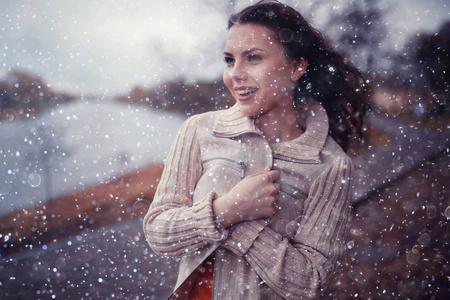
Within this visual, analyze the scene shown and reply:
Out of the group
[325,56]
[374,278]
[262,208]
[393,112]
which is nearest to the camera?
[262,208]

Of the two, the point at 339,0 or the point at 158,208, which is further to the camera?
the point at 339,0

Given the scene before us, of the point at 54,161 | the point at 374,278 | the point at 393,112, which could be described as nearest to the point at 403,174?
the point at 393,112

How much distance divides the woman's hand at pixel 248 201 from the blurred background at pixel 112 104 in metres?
0.19

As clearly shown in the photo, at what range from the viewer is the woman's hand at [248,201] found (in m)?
0.65

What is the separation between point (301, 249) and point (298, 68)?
0.32 metres

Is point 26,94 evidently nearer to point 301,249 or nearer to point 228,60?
point 228,60

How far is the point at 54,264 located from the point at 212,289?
0.37 metres

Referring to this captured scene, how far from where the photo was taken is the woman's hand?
65 cm

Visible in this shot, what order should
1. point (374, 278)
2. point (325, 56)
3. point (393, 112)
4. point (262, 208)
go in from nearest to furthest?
point (262, 208) → point (325, 56) → point (393, 112) → point (374, 278)

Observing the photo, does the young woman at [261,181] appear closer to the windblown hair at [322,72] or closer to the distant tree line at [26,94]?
the windblown hair at [322,72]

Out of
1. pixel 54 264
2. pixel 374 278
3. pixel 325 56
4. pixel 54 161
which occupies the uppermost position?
pixel 325 56

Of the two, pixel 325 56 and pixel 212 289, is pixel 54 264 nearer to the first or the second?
pixel 212 289

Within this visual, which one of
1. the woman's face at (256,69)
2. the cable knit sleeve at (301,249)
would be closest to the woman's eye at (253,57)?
the woman's face at (256,69)

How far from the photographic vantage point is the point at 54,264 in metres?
0.86
